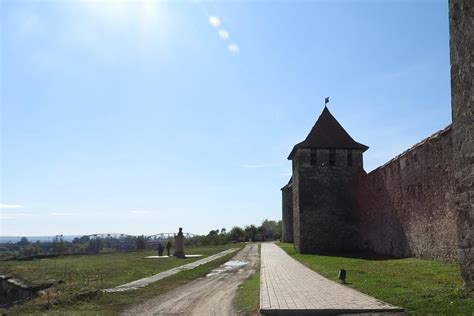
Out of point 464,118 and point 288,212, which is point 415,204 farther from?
point 288,212

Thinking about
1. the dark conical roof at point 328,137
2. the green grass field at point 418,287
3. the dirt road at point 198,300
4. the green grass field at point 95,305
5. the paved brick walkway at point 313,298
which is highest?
the dark conical roof at point 328,137

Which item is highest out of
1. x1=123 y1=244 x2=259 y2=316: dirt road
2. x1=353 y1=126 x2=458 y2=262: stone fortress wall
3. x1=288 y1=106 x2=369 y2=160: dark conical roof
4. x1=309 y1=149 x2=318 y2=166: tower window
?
x1=288 y1=106 x2=369 y2=160: dark conical roof

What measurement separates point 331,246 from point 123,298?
59.9ft

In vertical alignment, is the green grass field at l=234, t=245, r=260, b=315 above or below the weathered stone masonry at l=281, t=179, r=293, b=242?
below

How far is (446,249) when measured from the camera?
626 inches

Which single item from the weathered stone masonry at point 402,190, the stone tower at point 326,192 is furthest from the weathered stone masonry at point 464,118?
the stone tower at point 326,192

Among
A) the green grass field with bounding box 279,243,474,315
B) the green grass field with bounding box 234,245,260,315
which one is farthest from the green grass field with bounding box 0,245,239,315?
the green grass field with bounding box 279,243,474,315

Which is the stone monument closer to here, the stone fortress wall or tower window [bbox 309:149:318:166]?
tower window [bbox 309:149:318:166]

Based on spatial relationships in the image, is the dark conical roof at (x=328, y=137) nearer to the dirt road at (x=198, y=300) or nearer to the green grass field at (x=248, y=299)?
the dirt road at (x=198, y=300)

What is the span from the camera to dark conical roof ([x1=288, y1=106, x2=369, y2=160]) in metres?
29.8

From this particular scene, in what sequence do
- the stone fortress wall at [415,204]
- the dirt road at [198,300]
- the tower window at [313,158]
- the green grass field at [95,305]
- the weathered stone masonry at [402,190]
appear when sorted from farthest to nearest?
1. the tower window at [313,158]
2. the stone fortress wall at [415,204]
3. the green grass field at [95,305]
4. the dirt road at [198,300]
5. the weathered stone masonry at [402,190]

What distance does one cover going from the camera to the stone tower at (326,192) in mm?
29125

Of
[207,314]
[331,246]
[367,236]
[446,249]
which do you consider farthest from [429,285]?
[331,246]

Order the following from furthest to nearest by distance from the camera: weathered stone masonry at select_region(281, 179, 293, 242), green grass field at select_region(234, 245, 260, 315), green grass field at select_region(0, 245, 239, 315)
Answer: weathered stone masonry at select_region(281, 179, 293, 242), green grass field at select_region(0, 245, 239, 315), green grass field at select_region(234, 245, 260, 315)
